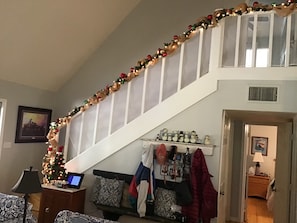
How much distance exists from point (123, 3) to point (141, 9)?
50 centimetres

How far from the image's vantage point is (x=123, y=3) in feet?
18.3

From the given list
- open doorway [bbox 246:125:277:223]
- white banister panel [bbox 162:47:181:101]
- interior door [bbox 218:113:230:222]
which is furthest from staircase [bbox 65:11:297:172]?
open doorway [bbox 246:125:277:223]

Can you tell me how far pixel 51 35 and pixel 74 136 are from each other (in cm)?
191

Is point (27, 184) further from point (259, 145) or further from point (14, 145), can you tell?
point (259, 145)

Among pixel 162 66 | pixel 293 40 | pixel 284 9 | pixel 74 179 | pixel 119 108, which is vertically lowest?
pixel 74 179

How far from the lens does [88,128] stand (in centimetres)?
473

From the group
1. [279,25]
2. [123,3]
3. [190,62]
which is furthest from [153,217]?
[123,3]

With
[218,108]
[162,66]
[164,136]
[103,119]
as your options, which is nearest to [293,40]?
[218,108]

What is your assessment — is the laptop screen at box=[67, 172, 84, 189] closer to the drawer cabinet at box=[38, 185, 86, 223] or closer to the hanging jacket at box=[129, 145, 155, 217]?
the drawer cabinet at box=[38, 185, 86, 223]

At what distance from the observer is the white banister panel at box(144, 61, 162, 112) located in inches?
170

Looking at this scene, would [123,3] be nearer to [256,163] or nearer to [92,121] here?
[92,121]

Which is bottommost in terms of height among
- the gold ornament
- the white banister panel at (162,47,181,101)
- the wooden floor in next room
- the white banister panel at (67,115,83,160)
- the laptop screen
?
the wooden floor in next room

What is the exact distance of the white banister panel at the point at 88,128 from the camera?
4.69 meters

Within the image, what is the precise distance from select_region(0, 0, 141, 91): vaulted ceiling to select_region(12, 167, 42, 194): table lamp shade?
274cm
